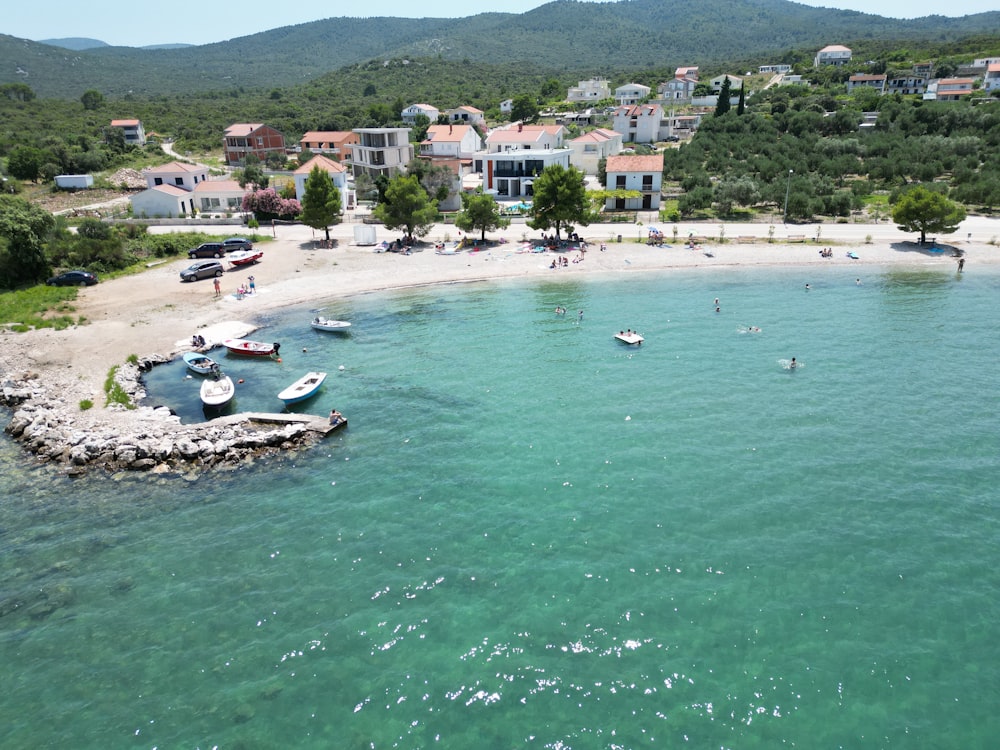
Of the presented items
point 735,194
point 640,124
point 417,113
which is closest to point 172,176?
point 735,194

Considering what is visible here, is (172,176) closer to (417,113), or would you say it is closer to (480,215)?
A: (480,215)

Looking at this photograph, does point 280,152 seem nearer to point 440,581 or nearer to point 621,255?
point 621,255

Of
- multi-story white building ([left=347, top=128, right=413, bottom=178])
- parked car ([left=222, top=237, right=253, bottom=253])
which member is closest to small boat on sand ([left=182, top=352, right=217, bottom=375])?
parked car ([left=222, top=237, right=253, bottom=253])

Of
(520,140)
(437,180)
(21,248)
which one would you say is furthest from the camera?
(520,140)

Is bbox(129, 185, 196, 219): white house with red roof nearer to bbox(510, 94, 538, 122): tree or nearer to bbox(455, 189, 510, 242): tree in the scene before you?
bbox(455, 189, 510, 242): tree

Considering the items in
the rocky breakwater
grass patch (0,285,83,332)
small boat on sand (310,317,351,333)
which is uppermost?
grass patch (0,285,83,332)

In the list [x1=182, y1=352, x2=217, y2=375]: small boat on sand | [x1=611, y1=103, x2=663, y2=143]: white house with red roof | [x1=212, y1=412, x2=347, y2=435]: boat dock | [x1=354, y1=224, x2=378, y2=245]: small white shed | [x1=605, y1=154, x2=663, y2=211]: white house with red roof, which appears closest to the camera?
[x1=212, y1=412, x2=347, y2=435]: boat dock

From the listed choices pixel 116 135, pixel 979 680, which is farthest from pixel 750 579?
pixel 116 135
